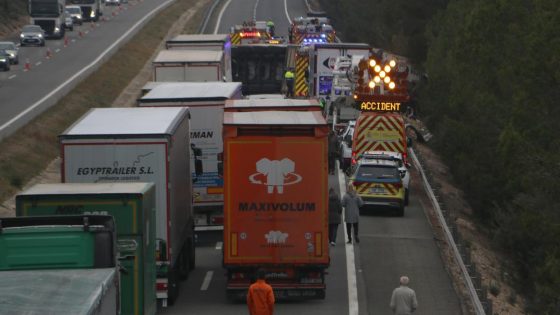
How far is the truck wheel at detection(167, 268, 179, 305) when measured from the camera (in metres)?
22.8

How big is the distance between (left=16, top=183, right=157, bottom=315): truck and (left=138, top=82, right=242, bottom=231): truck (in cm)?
914

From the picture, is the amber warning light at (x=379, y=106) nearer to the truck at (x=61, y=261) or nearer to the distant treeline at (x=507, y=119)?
the distant treeline at (x=507, y=119)

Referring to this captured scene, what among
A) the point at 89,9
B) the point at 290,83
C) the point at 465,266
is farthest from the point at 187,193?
the point at 89,9

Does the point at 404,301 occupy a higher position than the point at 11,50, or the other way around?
the point at 404,301

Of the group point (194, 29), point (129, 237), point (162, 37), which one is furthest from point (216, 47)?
point (194, 29)

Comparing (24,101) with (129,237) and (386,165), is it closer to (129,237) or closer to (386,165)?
(386,165)

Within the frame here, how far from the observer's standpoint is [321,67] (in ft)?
193

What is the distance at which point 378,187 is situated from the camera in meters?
35.0

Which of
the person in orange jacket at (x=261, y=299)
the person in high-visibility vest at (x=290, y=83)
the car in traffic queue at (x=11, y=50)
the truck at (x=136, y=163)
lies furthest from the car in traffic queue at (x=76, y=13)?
the person in orange jacket at (x=261, y=299)

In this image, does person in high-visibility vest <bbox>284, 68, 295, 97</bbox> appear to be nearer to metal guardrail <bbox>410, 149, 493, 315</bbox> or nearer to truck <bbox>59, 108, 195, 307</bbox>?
metal guardrail <bbox>410, 149, 493, 315</bbox>

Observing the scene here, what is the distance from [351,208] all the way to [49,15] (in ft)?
213

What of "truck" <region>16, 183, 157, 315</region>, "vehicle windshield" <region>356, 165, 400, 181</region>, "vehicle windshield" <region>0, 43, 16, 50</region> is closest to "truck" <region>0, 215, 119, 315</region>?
"truck" <region>16, 183, 157, 315</region>

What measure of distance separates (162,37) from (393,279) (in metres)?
74.6

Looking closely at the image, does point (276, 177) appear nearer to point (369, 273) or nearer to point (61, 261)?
point (369, 273)
